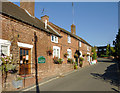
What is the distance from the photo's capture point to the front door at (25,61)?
880 centimetres

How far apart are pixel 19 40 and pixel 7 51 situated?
1.39 meters

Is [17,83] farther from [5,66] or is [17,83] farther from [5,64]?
[5,64]

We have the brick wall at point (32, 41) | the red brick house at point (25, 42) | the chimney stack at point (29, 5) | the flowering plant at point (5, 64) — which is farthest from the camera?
the chimney stack at point (29, 5)

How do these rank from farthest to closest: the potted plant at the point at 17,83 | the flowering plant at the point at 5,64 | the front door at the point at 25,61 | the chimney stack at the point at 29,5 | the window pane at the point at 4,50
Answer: the chimney stack at the point at 29,5 → the front door at the point at 25,61 → the window pane at the point at 4,50 → the potted plant at the point at 17,83 → the flowering plant at the point at 5,64

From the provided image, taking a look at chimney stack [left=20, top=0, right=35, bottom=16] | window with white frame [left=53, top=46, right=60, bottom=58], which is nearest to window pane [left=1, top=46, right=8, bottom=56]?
window with white frame [left=53, top=46, right=60, bottom=58]

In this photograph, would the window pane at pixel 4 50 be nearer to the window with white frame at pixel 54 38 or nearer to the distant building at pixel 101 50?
the window with white frame at pixel 54 38

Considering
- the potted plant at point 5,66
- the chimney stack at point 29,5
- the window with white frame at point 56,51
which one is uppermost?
the chimney stack at point 29,5

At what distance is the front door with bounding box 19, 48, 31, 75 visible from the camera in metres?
8.80

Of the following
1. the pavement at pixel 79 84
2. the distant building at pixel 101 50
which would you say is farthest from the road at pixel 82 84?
the distant building at pixel 101 50

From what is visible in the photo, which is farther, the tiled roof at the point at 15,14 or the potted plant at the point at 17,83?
the tiled roof at the point at 15,14

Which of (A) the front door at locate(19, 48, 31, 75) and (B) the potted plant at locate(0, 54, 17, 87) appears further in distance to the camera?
(A) the front door at locate(19, 48, 31, 75)

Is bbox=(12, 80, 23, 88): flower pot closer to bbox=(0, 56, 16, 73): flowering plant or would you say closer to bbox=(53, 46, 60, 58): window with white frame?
bbox=(0, 56, 16, 73): flowering plant

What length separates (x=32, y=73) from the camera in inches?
373

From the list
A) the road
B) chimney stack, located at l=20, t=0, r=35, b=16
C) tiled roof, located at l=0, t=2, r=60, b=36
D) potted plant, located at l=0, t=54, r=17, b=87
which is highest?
chimney stack, located at l=20, t=0, r=35, b=16
